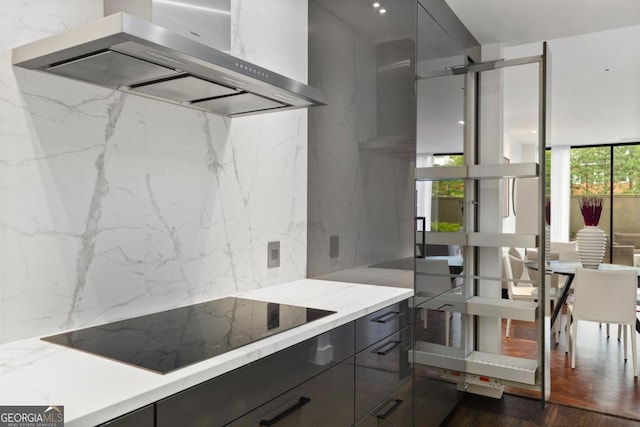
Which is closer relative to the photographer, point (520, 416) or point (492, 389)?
point (520, 416)

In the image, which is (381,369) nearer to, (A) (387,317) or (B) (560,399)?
(A) (387,317)

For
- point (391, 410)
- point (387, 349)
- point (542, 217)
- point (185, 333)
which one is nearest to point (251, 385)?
point (185, 333)

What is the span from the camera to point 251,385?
1237mm

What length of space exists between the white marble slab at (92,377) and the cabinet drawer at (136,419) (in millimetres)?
11

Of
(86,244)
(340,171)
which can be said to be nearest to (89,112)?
(86,244)

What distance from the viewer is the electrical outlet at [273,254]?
229 centimetres

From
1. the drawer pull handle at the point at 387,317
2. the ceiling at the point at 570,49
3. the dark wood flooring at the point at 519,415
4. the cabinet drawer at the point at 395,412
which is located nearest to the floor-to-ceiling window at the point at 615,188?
the ceiling at the point at 570,49

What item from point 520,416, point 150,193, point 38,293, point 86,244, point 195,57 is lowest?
point 520,416

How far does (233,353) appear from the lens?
122 cm

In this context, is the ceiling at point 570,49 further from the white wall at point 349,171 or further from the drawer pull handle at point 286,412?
the drawer pull handle at point 286,412

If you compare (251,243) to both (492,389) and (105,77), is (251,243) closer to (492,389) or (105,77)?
(105,77)

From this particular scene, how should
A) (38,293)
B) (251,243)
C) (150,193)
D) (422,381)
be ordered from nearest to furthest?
(38,293) → (150,193) → (251,243) → (422,381)

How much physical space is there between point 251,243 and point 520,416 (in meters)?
2.17

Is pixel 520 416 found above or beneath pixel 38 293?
beneath
